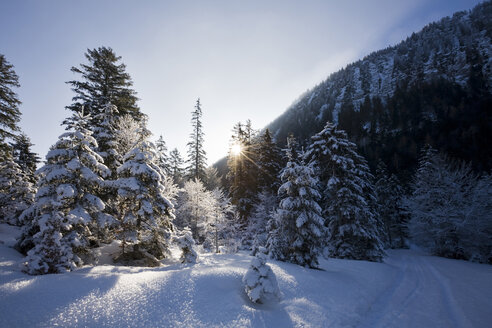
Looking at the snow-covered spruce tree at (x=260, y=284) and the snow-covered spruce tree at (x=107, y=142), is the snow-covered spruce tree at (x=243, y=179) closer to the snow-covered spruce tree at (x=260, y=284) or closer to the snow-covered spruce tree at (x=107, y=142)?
the snow-covered spruce tree at (x=107, y=142)

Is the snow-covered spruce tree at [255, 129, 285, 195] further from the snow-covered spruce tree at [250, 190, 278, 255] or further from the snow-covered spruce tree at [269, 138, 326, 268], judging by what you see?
the snow-covered spruce tree at [269, 138, 326, 268]

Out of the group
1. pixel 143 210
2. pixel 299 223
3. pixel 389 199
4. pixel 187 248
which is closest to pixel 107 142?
pixel 143 210

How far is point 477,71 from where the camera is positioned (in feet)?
248

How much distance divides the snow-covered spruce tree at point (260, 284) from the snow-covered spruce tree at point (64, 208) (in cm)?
612

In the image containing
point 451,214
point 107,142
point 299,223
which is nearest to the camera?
point 299,223

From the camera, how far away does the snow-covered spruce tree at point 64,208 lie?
7.04m

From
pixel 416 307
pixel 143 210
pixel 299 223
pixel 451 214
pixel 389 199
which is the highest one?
pixel 143 210

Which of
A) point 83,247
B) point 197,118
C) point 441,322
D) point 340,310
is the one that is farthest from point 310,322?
point 197,118

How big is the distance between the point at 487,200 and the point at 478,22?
186m

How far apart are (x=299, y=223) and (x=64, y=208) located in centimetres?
1062

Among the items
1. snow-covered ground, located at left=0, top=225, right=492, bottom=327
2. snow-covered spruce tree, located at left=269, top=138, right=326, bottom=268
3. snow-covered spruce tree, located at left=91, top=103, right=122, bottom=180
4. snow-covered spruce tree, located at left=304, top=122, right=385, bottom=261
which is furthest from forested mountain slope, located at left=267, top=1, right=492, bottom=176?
snow-covered ground, located at left=0, top=225, right=492, bottom=327

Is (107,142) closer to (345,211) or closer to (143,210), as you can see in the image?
(143,210)

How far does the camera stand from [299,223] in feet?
37.2

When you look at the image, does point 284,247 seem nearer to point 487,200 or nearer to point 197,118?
point 487,200
